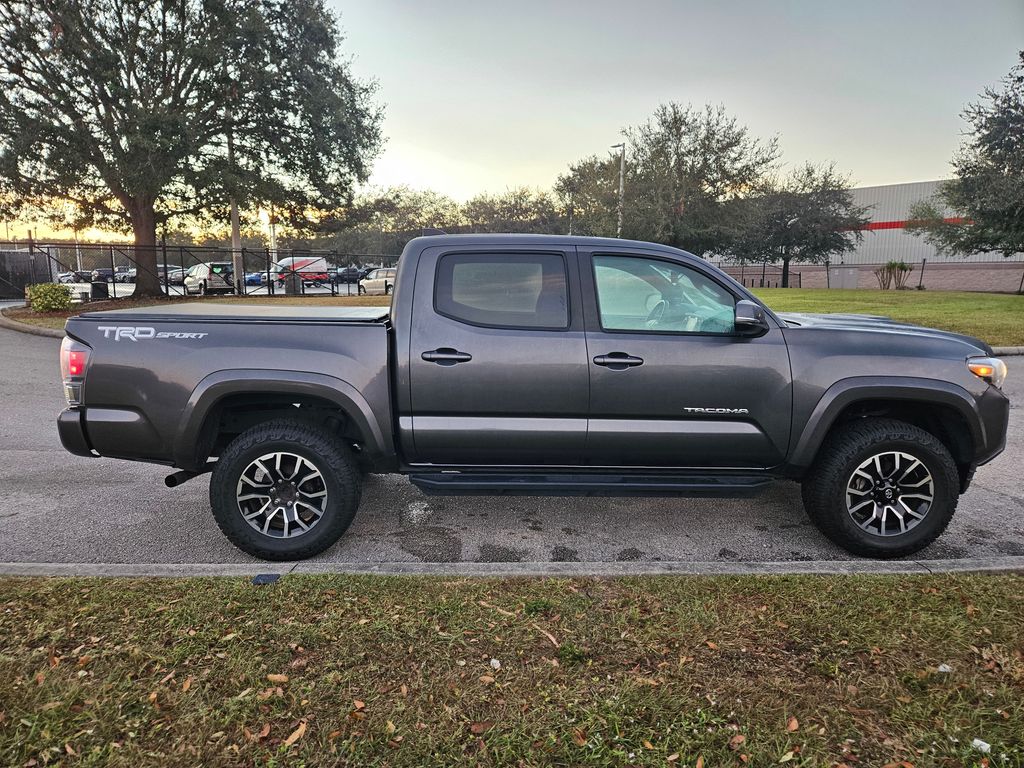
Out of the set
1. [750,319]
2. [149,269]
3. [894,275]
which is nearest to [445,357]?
[750,319]

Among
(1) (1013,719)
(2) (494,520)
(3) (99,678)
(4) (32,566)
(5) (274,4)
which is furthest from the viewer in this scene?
(5) (274,4)

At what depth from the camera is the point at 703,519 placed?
15.1 feet

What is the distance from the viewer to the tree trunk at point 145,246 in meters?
21.2

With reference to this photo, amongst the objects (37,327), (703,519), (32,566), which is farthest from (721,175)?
(32,566)

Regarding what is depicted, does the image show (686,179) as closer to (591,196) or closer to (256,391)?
(591,196)

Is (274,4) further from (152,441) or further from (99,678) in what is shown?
(99,678)

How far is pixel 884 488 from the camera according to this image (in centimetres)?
385

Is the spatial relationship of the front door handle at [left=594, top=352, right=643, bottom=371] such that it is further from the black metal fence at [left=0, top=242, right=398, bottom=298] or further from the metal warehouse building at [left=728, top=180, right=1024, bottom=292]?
the metal warehouse building at [left=728, top=180, right=1024, bottom=292]

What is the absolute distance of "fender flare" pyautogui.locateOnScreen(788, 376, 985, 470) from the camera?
3.74 metres

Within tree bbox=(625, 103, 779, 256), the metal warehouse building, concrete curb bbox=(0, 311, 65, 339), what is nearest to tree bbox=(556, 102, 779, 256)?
tree bbox=(625, 103, 779, 256)

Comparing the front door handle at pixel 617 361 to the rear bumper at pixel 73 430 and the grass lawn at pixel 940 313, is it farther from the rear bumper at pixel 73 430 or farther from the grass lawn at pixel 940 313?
the grass lawn at pixel 940 313

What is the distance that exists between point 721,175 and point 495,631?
36.9 metres

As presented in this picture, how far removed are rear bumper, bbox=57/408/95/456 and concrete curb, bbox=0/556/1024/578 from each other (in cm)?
68

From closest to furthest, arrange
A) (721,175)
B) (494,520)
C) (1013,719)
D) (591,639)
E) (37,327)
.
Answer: (1013,719)
(591,639)
(494,520)
(37,327)
(721,175)
